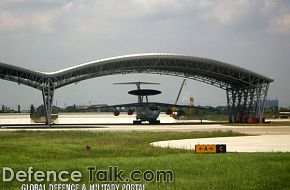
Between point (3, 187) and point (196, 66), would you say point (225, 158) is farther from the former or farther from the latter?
point (196, 66)

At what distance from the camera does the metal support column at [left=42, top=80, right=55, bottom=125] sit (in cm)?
7694

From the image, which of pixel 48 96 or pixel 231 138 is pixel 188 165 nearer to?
pixel 231 138

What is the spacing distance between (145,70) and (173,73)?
6338 mm

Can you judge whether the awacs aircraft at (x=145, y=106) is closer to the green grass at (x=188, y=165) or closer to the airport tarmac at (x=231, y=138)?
the airport tarmac at (x=231, y=138)

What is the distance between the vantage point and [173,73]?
89000 millimetres

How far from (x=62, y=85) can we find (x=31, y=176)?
2447 inches

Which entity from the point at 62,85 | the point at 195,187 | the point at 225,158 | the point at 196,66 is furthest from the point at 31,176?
the point at 196,66


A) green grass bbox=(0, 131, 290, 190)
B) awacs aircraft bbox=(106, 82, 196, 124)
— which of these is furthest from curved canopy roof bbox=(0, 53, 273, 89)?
green grass bbox=(0, 131, 290, 190)

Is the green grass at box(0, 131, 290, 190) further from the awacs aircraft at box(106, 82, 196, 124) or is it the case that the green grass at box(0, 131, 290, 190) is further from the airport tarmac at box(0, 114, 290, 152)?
the awacs aircraft at box(106, 82, 196, 124)

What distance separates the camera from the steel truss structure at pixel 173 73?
77500 mm

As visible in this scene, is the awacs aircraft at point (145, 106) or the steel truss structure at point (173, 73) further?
the awacs aircraft at point (145, 106)

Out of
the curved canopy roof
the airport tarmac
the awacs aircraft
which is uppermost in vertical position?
the curved canopy roof

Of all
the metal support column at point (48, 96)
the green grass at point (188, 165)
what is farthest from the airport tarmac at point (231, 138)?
the green grass at point (188, 165)

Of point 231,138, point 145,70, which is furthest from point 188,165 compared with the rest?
point 145,70
